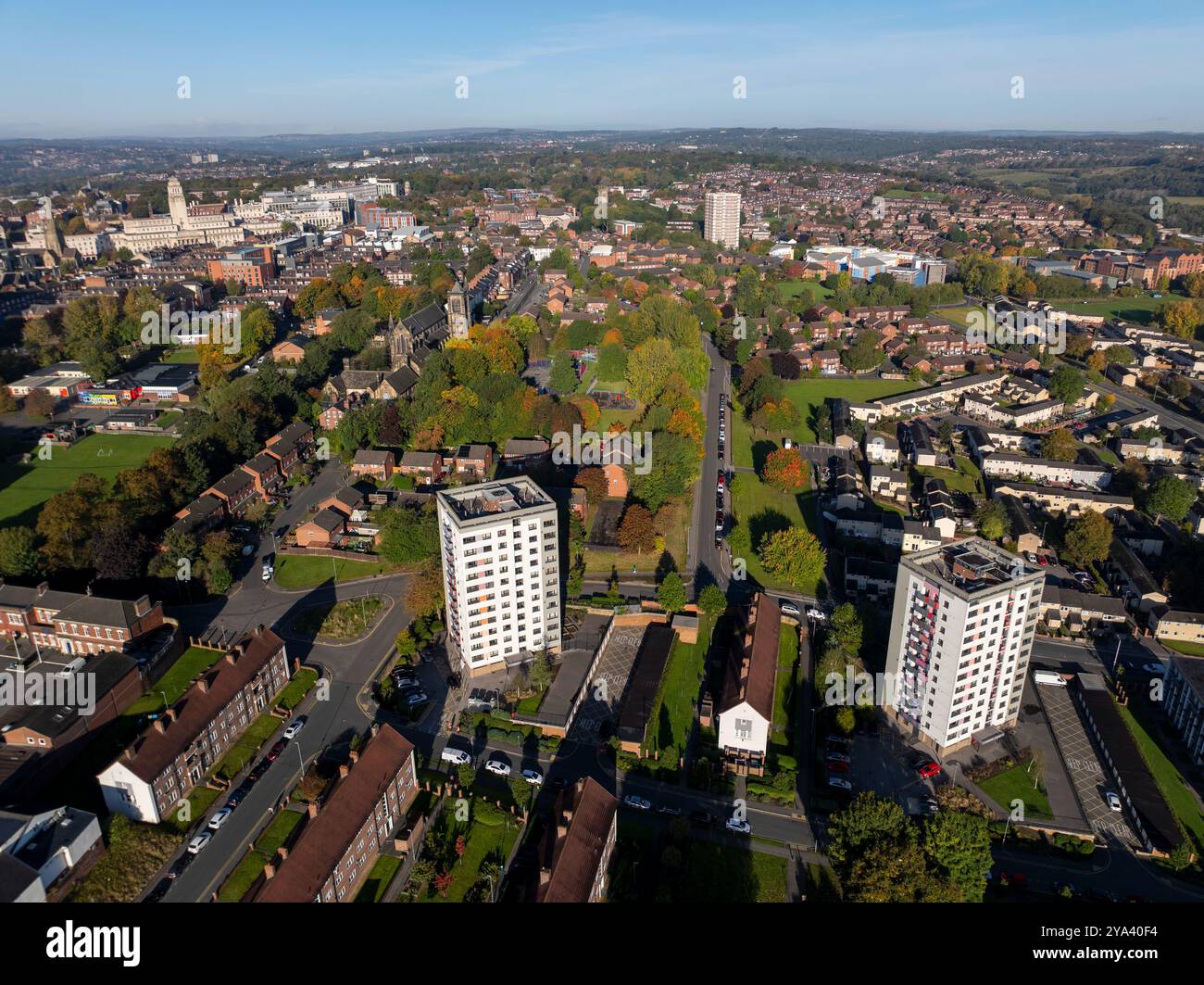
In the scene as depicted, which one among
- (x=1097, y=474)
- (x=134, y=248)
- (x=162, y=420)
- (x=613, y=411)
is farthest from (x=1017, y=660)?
(x=134, y=248)

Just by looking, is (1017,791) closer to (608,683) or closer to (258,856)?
(608,683)

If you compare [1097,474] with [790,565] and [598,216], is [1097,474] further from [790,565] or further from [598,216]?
[598,216]

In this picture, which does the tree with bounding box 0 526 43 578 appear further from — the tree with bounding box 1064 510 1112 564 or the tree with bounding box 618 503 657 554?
the tree with bounding box 1064 510 1112 564

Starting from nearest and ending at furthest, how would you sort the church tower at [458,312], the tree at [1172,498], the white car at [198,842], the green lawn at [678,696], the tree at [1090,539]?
the white car at [198,842] → the green lawn at [678,696] → the tree at [1090,539] → the tree at [1172,498] → the church tower at [458,312]

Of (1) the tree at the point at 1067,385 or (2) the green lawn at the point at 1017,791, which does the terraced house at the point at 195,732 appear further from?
(1) the tree at the point at 1067,385

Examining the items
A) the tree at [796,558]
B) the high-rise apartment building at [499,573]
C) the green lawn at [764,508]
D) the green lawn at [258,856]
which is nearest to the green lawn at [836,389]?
the green lawn at [764,508]

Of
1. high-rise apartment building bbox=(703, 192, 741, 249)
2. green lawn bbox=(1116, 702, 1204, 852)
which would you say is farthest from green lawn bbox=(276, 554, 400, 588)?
high-rise apartment building bbox=(703, 192, 741, 249)
